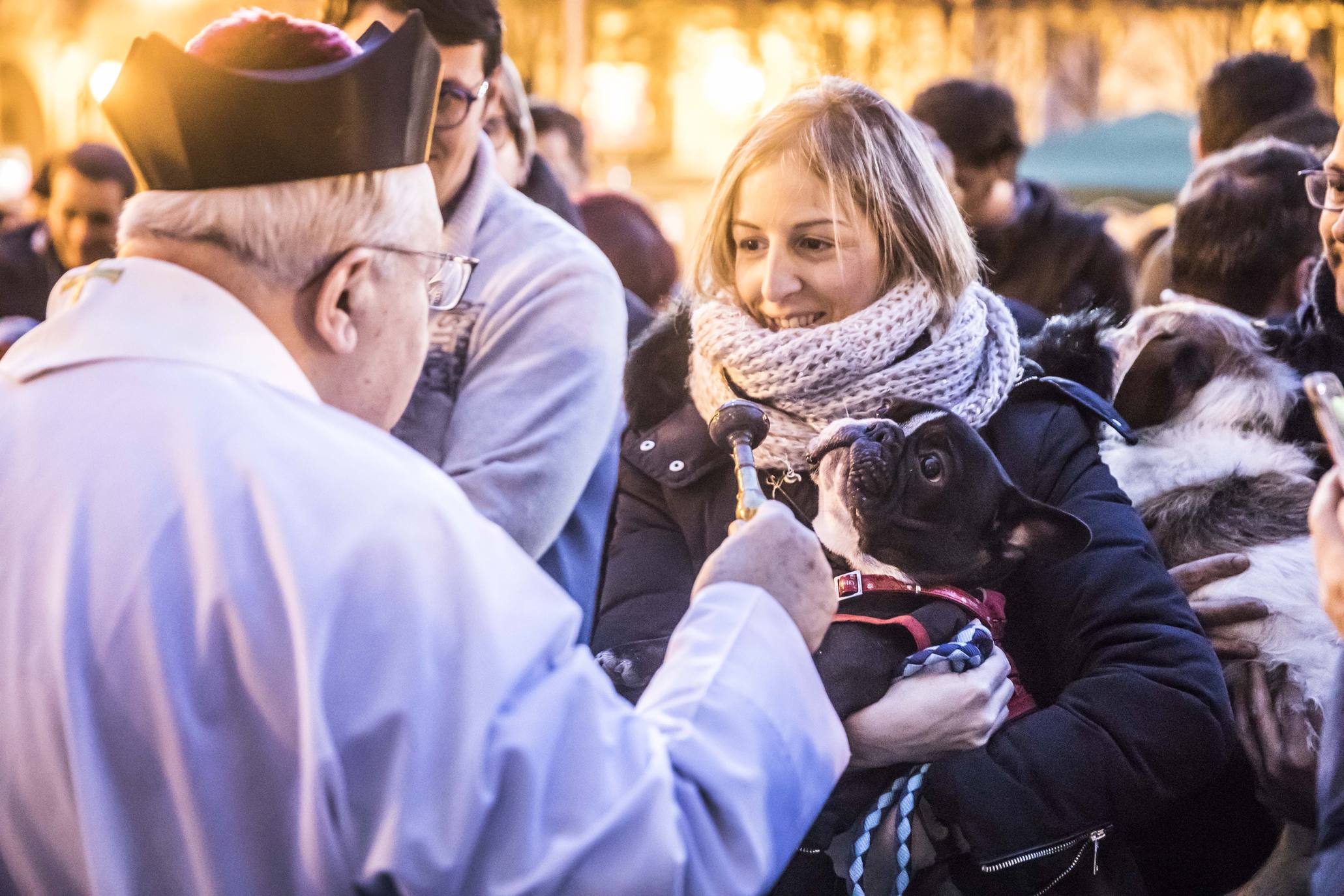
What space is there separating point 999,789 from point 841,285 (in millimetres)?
871

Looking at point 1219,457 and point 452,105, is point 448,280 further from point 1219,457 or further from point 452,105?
point 1219,457

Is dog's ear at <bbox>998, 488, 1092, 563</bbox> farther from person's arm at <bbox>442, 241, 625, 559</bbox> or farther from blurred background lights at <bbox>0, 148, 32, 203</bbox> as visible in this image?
→ blurred background lights at <bbox>0, 148, 32, 203</bbox>

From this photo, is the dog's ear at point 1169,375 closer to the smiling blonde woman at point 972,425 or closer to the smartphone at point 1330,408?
the smiling blonde woman at point 972,425

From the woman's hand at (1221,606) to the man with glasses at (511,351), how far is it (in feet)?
3.53

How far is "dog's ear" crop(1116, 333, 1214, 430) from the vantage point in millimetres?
2393

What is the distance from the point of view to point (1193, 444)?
92.7 inches

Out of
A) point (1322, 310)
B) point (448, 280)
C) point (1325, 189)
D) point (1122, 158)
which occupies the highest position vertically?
point (448, 280)

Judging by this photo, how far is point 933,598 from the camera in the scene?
1.91m

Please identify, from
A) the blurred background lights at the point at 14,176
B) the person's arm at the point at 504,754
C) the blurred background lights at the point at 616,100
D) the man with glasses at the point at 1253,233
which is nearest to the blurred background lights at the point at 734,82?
the blurred background lights at the point at 616,100

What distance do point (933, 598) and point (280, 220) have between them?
1.09 m

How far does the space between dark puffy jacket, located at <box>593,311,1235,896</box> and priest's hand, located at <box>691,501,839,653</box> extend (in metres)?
0.46

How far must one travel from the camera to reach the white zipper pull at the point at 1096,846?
6.06 ft

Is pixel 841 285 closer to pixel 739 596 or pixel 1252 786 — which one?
pixel 739 596

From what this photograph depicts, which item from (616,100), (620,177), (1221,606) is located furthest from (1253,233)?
(616,100)
